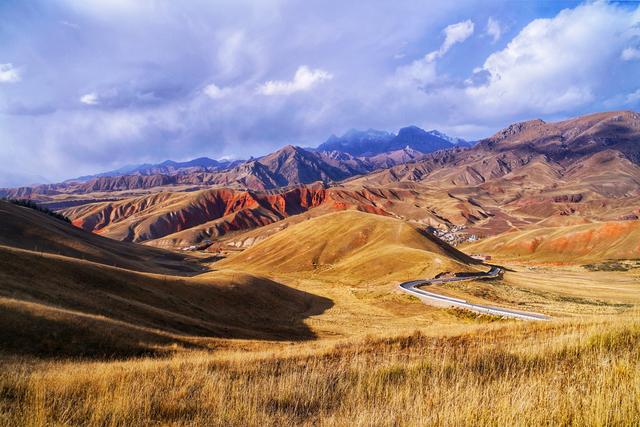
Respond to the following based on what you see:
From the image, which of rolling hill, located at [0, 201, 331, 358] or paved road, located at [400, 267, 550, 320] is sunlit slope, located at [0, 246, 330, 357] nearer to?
rolling hill, located at [0, 201, 331, 358]

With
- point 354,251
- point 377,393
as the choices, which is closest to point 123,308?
point 377,393

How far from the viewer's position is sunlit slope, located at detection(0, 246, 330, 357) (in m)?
17.2

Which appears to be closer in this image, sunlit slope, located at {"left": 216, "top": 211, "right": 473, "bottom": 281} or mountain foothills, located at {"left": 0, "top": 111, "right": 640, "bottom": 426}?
mountain foothills, located at {"left": 0, "top": 111, "right": 640, "bottom": 426}

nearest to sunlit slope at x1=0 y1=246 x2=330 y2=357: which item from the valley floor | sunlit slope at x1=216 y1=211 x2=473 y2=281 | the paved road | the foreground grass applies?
the valley floor

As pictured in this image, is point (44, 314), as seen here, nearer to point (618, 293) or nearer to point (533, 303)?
point (533, 303)

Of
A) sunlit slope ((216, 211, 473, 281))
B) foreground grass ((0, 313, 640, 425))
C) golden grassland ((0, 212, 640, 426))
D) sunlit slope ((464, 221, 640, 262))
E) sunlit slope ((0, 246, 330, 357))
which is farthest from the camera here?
sunlit slope ((464, 221, 640, 262))

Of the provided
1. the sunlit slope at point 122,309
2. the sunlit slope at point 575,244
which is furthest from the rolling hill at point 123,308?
the sunlit slope at point 575,244

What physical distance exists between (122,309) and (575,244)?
537 ft

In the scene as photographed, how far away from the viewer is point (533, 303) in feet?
174

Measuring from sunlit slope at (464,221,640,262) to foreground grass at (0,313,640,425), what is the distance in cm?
15068

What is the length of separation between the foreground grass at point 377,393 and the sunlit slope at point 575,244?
151 meters

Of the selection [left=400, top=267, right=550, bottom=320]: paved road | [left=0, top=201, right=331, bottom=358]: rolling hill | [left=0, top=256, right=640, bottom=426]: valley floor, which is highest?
[left=0, top=256, right=640, bottom=426]: valley floor

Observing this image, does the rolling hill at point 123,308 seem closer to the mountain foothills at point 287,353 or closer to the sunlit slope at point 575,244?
the mountain foothills at point 287,353

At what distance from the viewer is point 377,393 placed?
7.29 meters
